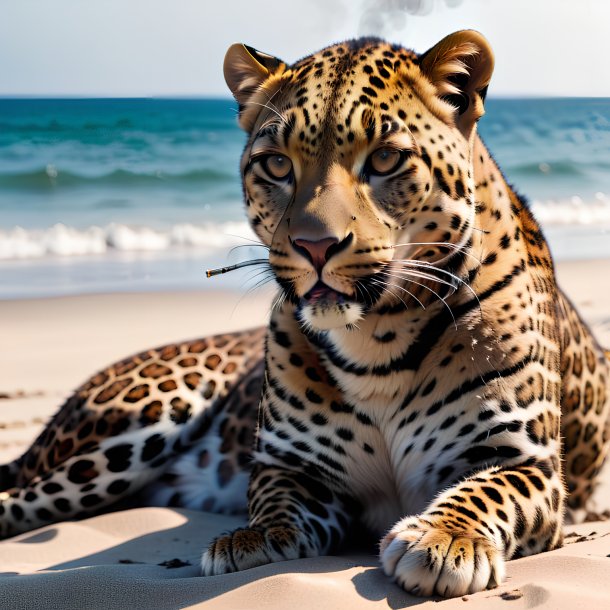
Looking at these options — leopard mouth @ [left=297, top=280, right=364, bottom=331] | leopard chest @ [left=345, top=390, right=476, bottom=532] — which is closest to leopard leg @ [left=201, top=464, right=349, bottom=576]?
leopard chest @ [left=345, top=390, right=476, bottom=532]

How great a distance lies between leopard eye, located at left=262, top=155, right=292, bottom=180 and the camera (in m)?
3.75

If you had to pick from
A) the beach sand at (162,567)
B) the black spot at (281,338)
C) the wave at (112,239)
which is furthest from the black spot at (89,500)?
the wave at (112,239)

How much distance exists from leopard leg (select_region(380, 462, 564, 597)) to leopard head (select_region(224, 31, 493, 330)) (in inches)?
26.3

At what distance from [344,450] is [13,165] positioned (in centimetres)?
2375

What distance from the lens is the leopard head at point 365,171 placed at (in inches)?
135

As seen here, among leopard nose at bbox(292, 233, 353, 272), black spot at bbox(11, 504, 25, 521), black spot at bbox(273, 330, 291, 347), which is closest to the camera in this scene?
leopard nose at bbox(292, 233, 353, 272)

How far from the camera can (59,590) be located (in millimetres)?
3463

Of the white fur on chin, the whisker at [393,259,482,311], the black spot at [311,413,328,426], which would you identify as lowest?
the black spot at [311,413,328,426]

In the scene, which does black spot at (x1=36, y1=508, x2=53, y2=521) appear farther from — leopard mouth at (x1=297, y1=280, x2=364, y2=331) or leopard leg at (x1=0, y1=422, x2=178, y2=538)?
leopard mouth at (x1=297, y1=280, x2=364, y2=331)

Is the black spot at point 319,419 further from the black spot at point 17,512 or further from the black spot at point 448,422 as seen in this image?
the black spot at point 17,512

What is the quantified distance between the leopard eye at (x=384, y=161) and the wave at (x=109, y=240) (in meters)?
11.8

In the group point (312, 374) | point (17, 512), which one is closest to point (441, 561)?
point (312, 374)

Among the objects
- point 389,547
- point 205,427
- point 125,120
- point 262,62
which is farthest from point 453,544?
point 125,120

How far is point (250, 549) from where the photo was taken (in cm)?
375
